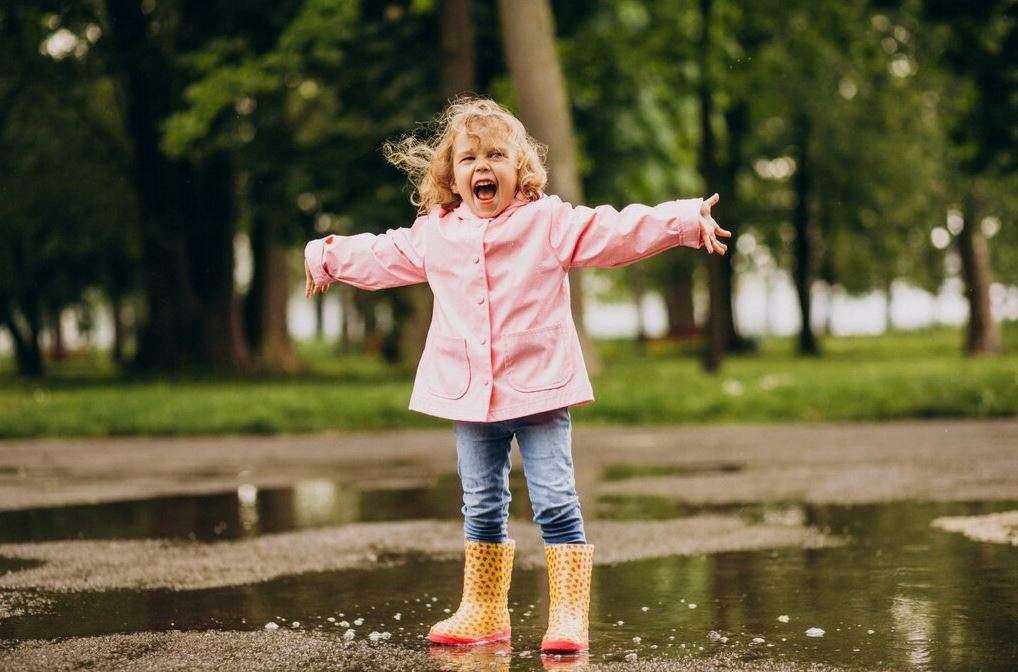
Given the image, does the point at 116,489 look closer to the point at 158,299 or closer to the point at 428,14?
the point at 428,14

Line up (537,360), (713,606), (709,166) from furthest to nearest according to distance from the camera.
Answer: (709,166) < (713,606) < (537,360)

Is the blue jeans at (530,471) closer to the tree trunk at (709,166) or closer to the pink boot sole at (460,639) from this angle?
the pink boot sole at (460,639)

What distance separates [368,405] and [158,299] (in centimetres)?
1452

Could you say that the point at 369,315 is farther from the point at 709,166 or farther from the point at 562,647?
the point at 562,647

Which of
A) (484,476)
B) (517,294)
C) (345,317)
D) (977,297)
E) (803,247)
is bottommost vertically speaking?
(484,476)

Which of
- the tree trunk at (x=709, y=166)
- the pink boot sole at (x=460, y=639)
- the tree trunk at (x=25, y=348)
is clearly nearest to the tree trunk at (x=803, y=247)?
the tree trunk at (x=709, y=166)

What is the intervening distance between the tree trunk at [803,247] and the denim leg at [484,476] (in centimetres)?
3399

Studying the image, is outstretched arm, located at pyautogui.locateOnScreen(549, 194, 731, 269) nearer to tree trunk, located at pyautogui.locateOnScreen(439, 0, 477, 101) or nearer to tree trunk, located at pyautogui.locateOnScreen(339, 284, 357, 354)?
tree trunk, located at pyautogui.locateOnScreen(439, 0, 477, 101)

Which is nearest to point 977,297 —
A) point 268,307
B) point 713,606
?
point 268,307

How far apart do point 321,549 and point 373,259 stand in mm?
2287

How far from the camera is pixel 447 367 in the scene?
Result: 4.82 meters

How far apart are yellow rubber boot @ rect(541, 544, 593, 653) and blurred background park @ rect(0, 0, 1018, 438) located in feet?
33.5

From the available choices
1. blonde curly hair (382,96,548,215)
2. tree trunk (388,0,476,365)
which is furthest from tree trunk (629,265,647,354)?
blonde curly hair (382,96,548,215)

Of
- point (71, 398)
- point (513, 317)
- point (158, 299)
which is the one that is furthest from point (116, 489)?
point (158, 299)
